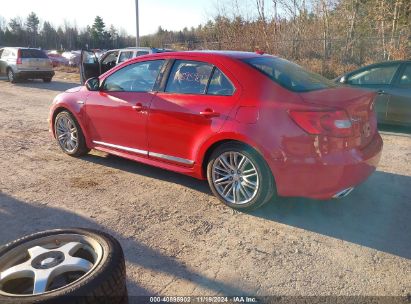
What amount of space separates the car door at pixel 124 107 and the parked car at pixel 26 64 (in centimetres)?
1426

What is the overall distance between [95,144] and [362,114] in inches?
137

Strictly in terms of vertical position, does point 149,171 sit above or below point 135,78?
below

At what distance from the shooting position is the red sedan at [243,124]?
3.53 metres

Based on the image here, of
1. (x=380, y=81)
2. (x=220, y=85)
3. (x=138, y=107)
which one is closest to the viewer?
(x=220, y=85)

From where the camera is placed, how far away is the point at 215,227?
369cm

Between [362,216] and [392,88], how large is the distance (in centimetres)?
436

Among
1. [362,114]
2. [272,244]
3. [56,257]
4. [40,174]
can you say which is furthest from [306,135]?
[40,174]

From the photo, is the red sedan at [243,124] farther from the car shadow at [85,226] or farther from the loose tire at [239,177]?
the car shadow at [85,226]

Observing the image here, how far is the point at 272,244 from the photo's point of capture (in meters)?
3.39

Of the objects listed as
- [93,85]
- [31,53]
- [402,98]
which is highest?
[31,53]

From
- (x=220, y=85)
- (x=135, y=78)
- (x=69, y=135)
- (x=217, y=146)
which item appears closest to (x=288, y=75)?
(x=220, y=85)

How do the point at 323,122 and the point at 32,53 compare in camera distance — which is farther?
the point at 32,53

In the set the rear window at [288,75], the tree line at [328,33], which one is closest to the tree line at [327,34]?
the tree line at [328,33]

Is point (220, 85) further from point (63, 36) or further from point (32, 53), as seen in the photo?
point (63, 36)
